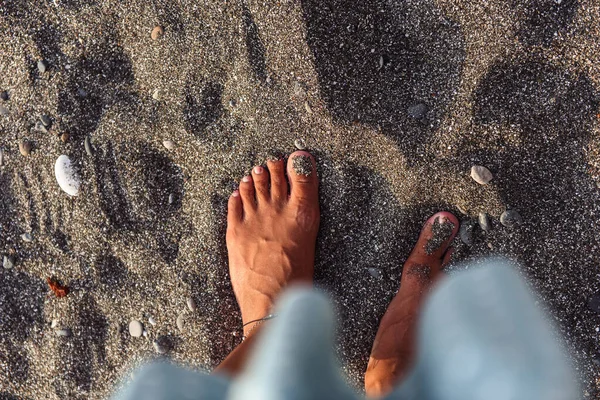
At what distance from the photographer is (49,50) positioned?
162 centimetres

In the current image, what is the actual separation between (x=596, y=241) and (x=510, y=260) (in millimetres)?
253

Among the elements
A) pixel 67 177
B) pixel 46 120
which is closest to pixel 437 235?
pixel 67 177

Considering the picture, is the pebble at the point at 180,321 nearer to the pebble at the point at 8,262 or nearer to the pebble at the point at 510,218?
the pebble at the point at 8,262

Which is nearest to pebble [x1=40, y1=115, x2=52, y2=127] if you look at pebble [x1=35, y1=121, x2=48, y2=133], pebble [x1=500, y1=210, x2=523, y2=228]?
pebble [x1=35, y1=121, x2=48, y2=133]

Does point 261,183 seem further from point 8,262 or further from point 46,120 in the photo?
point 8,262

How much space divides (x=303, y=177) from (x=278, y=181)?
0.12 metres

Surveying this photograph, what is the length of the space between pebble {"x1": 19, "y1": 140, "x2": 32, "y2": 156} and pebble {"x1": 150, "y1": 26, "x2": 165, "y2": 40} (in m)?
0.56

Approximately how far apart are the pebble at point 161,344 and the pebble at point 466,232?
3.42 feet

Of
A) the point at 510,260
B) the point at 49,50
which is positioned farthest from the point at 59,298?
the point at 510,260

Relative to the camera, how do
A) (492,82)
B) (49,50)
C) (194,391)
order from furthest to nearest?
(49,50) → (492,82) → (194,391)

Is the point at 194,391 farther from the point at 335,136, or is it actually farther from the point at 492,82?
the point at 492,82

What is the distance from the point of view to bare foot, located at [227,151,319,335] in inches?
65.4

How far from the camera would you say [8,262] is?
5.51 ft

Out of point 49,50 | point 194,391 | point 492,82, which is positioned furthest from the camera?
point 49,50
